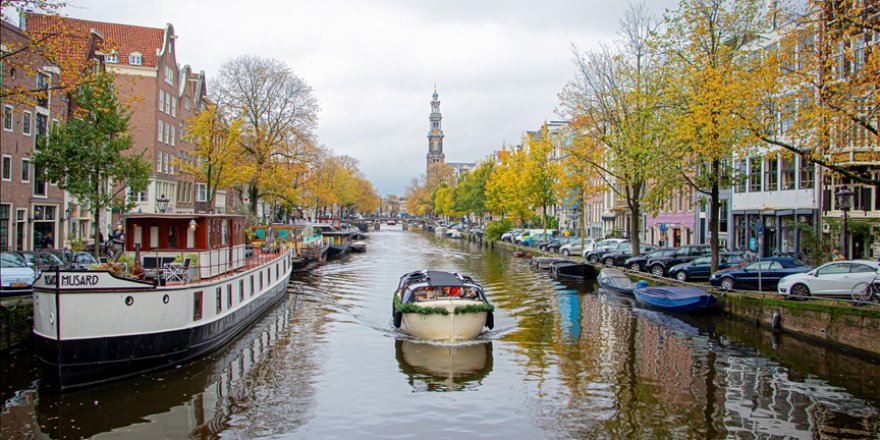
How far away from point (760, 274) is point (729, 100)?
968cm

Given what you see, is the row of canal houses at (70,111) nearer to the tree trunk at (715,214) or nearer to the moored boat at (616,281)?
the moored boat at (616,281)

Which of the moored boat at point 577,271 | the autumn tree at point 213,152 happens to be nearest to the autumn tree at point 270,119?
the autumn tree at point 213,152

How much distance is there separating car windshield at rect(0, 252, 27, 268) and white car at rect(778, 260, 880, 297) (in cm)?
3088

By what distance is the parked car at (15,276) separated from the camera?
24470 millimetres

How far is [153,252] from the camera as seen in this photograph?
25594 millimetres

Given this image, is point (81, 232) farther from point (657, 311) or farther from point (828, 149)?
point (828, 149)

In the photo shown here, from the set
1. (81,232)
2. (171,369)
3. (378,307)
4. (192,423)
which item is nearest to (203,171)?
(81,232)

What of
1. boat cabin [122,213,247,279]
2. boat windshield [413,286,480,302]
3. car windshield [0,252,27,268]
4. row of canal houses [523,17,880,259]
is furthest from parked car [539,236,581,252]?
car windshield [0,252,27,268]

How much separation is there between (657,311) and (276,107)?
135 feet

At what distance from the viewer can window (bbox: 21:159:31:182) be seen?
42103 millimetres

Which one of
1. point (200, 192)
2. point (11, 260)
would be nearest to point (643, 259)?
point (11, 260)

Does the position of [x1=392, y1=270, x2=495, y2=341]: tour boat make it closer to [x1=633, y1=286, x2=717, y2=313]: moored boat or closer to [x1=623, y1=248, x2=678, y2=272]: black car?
[x1=633, y1=286, x2=717, y2=313]: moored boat

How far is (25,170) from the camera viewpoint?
42.6 metres

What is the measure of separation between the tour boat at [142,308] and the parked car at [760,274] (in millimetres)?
21266
